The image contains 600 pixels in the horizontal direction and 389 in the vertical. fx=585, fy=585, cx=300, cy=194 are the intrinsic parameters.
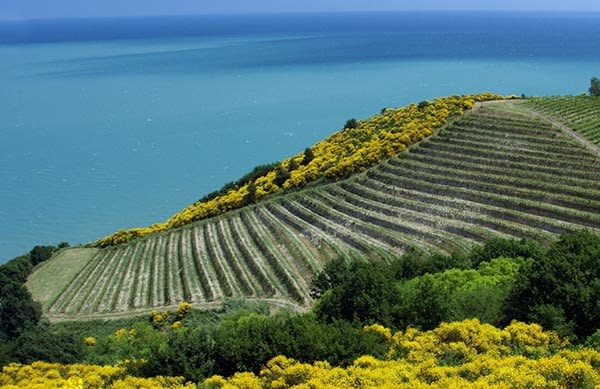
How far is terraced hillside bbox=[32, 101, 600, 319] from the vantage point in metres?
41.6

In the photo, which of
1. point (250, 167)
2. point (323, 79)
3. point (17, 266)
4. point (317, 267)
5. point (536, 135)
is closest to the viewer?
point (317, 267)

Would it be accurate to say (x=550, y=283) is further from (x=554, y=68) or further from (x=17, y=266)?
(x=554, y=68)

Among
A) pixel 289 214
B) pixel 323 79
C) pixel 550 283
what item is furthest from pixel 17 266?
pixel 323 79

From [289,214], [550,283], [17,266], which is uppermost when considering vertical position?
[550,283]

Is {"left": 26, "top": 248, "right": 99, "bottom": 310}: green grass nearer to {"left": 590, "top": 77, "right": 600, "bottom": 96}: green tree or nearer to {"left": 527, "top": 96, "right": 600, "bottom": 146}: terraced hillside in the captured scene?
{"left": 527, "top": 96, "right": 600, "bottom": 146}: terraced hillside

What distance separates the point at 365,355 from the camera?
61.9 ft

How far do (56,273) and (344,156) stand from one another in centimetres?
3034

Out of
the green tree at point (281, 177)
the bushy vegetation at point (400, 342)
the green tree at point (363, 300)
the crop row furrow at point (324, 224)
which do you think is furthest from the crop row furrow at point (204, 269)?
the green tree at point (363, 300)

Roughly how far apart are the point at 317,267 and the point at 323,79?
15063 centimetres

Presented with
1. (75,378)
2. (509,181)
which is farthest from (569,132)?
(75,378)

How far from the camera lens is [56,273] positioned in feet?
183

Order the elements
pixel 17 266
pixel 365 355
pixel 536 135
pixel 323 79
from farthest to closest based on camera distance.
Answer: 1. pixel 323 79
2. pixel 17 266
3. pixel 536 135
4. pixel 365 355

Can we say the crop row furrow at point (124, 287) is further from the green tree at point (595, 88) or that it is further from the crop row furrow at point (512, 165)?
the green tree at point (595, 88)

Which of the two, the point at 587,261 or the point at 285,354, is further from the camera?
the point at 587,261
